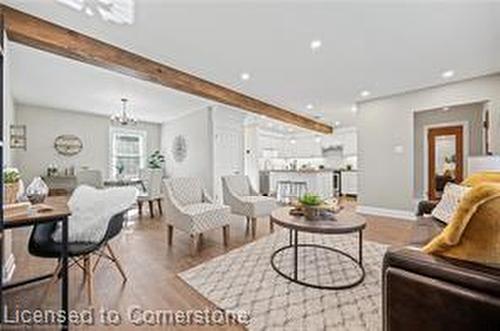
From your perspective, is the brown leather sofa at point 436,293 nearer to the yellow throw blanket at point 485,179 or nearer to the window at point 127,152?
the yellow throw blanket at point 485,179

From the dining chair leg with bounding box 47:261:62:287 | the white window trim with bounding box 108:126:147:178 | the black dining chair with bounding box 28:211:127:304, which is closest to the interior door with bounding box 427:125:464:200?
the black dining chair with bounding box 28:211:127:304

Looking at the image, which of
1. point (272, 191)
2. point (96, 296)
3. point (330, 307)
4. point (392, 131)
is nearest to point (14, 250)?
point (96, 296)

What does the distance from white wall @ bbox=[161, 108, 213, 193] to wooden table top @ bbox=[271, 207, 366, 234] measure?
3828 millimetres

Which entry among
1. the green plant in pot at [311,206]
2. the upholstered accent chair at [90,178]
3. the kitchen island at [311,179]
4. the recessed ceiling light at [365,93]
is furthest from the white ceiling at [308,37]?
the kitchen island at [311,179]

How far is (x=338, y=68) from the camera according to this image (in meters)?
3.93

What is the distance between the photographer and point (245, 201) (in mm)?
3869

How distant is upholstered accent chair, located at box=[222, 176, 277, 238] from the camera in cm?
381

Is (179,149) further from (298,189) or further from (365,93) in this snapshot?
(365,93)

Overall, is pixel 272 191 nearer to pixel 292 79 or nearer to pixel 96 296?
pixel 292 79

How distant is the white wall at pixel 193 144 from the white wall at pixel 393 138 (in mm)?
3616

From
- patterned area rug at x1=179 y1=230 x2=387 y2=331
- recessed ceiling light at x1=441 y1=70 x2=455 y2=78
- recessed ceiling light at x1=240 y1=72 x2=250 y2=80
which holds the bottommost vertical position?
patterned area rug at x1=179 y1=230 x2=387 y2=331

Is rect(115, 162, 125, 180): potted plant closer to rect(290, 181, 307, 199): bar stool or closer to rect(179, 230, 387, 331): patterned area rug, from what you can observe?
rect(290, 181, 307, 199): bar stool

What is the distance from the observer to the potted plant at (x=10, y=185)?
1717 millimetres

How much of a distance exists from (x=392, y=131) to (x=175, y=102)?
16.0 ft
